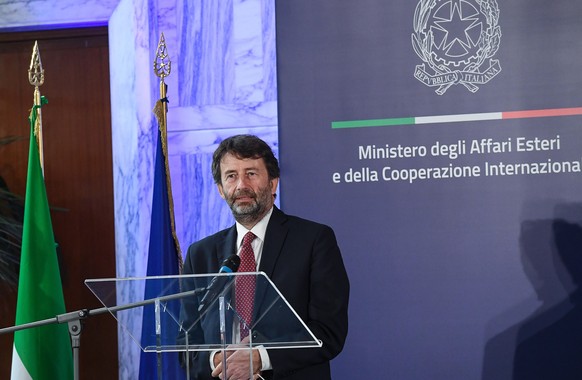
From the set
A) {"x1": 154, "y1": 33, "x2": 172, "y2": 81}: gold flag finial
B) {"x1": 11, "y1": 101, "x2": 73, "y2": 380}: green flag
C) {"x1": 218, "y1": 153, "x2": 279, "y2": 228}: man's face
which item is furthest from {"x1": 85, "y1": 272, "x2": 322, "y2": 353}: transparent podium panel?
{"x1": 154, "y1": 33, "x2": 172, "y2": 81}: gold flag finial

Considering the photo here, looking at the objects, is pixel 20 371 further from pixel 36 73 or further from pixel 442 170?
pixel 442 170

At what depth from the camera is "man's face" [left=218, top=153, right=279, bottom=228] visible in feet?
11.4

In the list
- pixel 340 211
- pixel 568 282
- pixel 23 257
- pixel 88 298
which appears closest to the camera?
pixel 23 257

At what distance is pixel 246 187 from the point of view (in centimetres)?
346

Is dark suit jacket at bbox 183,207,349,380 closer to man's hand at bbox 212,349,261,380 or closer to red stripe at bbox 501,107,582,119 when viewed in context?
man's hand at bbox 212,349,261,380

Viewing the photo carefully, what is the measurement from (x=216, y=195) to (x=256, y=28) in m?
1.06

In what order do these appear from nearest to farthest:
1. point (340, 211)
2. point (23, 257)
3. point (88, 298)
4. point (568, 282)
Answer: point (23, 257)
point (568, 282)
point (340, 211)
point (88, 298)

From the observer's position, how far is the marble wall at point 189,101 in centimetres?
535

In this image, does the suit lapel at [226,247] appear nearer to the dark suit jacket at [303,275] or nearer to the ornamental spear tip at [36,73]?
the dark suit jacket at [303,275]

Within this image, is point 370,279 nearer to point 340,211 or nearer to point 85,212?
point 340,211

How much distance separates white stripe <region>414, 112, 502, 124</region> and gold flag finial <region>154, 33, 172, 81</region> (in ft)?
4.91

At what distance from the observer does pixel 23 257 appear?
14.9ft

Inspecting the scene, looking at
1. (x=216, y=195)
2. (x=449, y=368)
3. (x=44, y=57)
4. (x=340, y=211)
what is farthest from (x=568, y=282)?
(x=44, y=57)

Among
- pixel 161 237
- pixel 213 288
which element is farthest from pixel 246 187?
pixel 161 237
